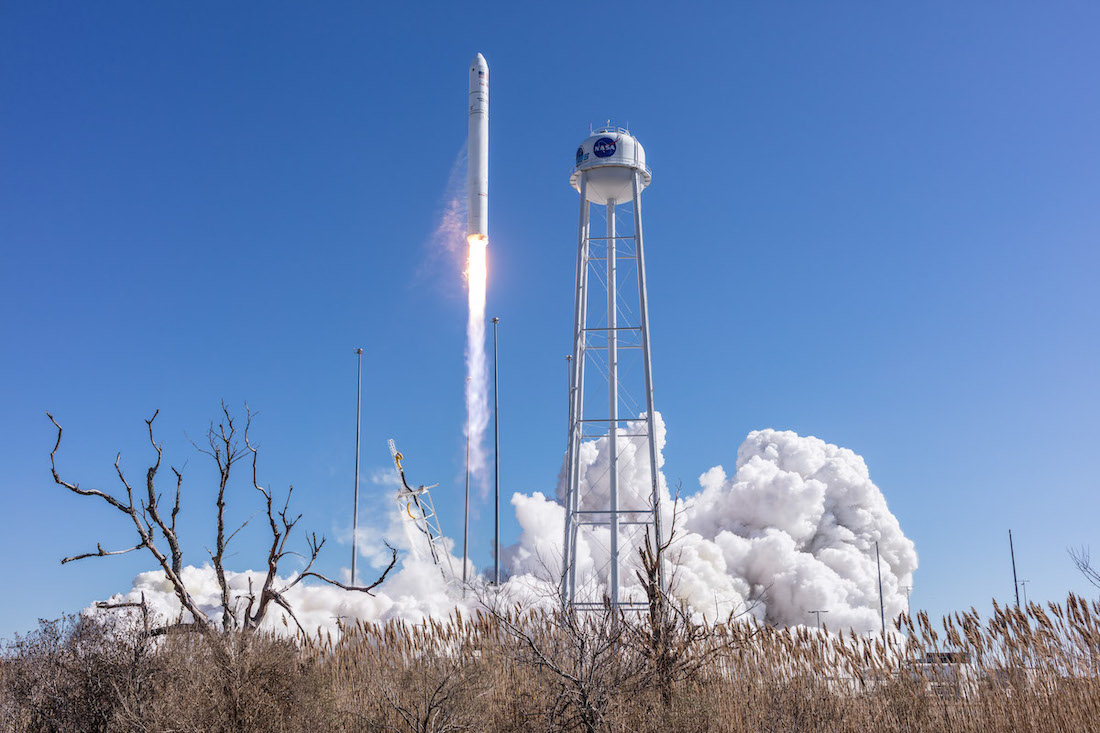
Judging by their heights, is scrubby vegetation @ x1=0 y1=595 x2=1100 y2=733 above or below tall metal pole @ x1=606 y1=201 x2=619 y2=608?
below

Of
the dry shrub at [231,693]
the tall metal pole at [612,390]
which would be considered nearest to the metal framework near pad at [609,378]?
the tall metal pole at [612,390]

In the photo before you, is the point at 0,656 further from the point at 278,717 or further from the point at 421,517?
the point at 421,517

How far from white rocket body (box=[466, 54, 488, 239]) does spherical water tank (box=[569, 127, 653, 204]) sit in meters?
3.29

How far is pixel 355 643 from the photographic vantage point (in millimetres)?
18641

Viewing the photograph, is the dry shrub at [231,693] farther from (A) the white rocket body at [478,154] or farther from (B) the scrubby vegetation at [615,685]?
(A) the white rocket body at [478,154]

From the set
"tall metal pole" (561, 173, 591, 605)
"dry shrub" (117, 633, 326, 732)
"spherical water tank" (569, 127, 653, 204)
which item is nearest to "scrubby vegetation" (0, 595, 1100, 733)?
"dry shrub" (117, 633, 326, 732)

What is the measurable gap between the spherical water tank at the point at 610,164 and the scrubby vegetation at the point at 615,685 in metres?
16.7

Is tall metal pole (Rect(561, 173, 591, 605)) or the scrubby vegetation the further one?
tall metal pole (Rect(561, 173, 591, 605))

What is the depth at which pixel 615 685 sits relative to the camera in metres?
11.6

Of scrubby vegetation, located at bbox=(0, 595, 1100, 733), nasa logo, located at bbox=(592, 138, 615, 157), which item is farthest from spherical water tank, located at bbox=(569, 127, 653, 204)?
scrubby vegetation, located at bbox=(0, 595, 1100, 733)

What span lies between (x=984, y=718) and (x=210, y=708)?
9.32 meters

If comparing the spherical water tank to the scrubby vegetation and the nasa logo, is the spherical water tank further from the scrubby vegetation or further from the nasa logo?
the scrubby vegetation

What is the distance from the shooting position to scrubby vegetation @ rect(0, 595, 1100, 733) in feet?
38.9

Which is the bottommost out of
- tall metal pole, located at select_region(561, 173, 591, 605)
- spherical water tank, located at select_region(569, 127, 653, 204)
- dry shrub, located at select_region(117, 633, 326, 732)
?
dry shrub, located at select_region(117, 633, 326, 732)
